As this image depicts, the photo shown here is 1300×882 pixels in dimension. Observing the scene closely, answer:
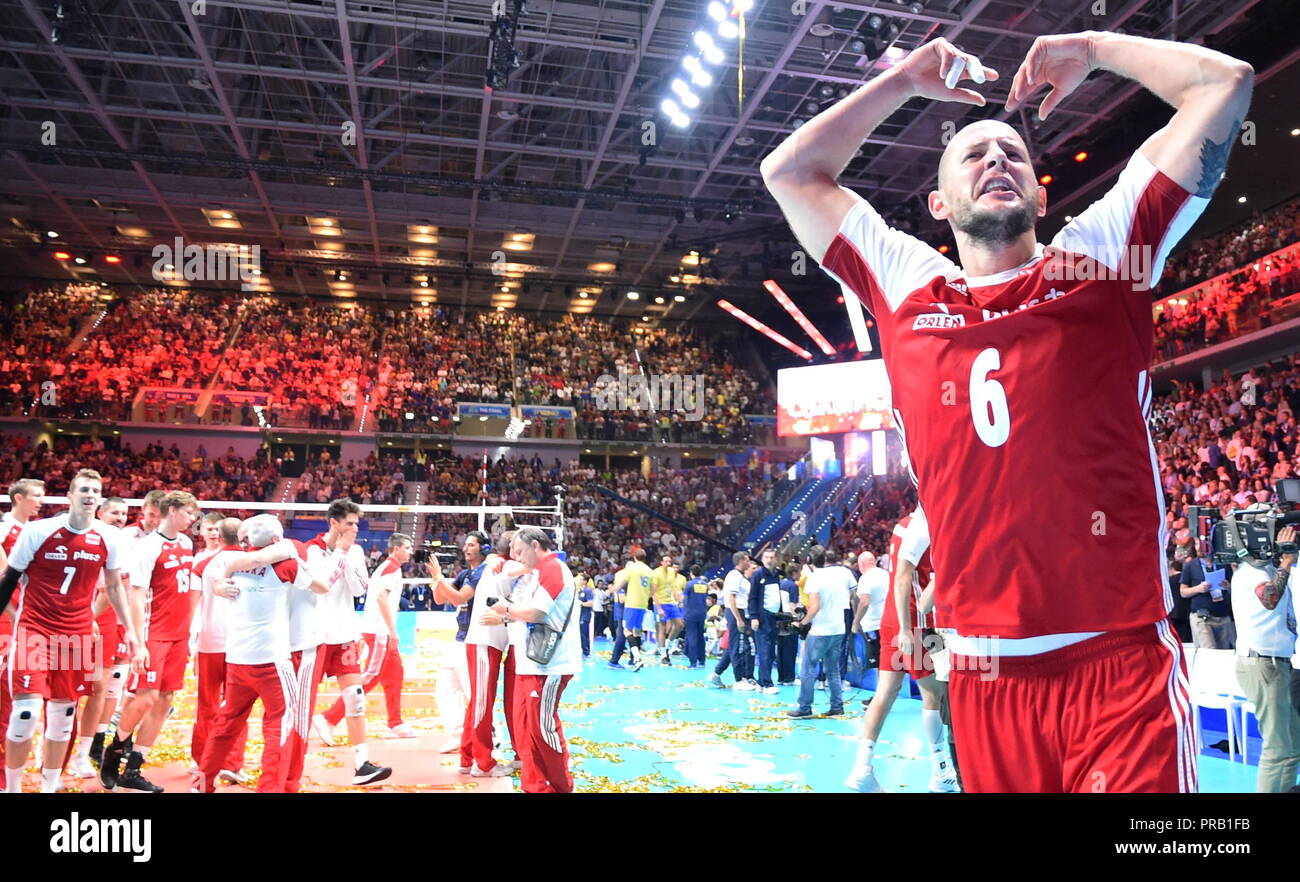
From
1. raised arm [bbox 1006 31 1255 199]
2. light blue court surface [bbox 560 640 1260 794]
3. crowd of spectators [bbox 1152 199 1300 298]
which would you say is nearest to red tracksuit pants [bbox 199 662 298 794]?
light blue court surface [bbox 560 640 1260 794]

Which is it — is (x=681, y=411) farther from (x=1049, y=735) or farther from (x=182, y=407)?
(x=1049, y=735)

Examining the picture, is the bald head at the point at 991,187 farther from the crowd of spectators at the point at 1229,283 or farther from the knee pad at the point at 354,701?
the crowd of spectators at the point at 1229,283

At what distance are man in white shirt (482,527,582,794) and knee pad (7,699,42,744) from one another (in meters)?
2.81

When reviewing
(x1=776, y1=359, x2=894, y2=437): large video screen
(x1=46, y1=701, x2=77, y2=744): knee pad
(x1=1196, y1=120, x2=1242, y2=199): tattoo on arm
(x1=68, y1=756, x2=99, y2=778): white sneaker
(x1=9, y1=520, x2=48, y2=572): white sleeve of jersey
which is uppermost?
(x1=776, y1=359, x2=894, y2=437): large video screen

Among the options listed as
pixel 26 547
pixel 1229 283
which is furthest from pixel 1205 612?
pixel 1229 283

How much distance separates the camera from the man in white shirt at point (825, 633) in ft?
31.8

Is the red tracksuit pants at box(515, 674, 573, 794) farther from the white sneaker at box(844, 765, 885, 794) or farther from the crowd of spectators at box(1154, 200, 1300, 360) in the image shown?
the crowd of spectators at box(1154, 200, 1300, 360)

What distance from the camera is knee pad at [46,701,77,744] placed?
5.59 m

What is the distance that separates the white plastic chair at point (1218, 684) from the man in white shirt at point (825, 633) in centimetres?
331

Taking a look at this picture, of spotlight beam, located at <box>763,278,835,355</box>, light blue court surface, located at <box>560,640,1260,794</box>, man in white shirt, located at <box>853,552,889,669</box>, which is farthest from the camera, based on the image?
spotlight beam, located at <box>763,278,835,355</box>

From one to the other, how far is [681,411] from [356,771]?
83.5 feet

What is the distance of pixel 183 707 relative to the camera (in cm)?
1036

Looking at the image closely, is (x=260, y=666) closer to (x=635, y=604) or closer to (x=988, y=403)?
(x=988, y=403)

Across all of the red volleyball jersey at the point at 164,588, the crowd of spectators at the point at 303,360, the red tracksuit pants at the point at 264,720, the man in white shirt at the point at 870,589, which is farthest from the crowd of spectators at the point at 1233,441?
the crowd of spectators at the point at 303,360
